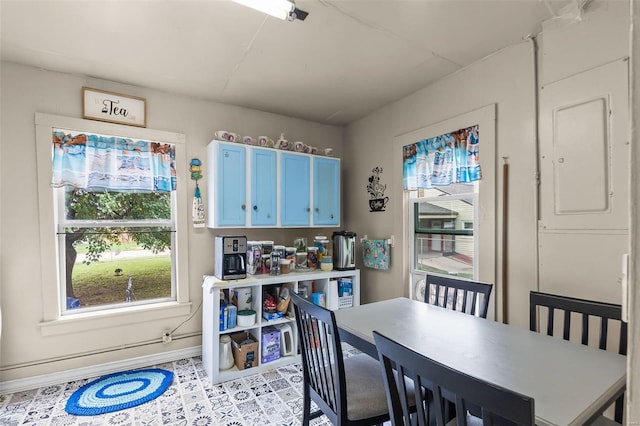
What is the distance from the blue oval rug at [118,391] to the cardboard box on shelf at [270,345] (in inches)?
31.2

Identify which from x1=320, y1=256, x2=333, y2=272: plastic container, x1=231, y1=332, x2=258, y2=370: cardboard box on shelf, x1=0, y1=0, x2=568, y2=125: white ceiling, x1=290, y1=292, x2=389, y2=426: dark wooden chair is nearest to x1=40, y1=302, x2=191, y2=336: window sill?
x1=231, y1=332, x2=258, y2=370: cardboard box on shelf

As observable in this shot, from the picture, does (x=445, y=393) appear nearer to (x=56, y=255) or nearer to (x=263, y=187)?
(x=263, y=187)

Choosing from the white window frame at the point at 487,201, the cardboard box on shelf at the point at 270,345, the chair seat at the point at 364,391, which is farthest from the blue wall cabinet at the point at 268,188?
the chair seat at the point at 364,391

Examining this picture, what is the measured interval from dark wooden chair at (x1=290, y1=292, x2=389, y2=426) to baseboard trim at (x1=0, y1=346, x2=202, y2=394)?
1.77 m

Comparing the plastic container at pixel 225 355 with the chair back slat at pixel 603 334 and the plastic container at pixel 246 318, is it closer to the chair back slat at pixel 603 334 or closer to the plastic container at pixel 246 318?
the plastic container at pixel 246 318

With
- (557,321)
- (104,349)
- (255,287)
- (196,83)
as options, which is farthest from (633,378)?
(104,349)

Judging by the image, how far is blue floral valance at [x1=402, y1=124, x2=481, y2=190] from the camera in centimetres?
251

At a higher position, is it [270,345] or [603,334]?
[603,334]

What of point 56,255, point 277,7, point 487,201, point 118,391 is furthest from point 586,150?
point 56,255

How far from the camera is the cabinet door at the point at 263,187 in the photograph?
3069 mm

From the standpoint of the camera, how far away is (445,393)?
3.12 ft

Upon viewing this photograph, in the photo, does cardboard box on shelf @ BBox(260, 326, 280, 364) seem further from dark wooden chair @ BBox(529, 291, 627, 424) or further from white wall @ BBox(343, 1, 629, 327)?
dark wooden chair @ BBox(529, 291, 627, 424)

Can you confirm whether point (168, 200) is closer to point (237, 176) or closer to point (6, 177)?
point (237, 176)

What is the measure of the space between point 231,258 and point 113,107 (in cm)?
169
